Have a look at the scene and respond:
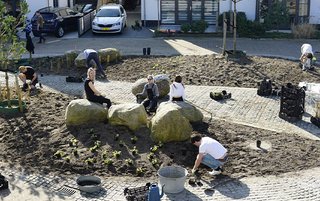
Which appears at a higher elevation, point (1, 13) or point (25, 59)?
point (1, 13)

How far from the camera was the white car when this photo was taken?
3100 cm

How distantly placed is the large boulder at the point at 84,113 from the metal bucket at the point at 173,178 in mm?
3524

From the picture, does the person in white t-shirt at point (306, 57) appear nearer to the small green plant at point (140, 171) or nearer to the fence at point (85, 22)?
the small green plant at point (140, 171)

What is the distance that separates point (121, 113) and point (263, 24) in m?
18.6

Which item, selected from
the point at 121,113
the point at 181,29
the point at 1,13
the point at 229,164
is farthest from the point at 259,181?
the point at 181,29

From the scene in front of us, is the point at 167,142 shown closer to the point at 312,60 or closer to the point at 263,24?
the point at 312,60

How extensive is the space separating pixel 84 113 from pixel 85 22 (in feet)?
61.4

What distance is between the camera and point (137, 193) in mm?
10984

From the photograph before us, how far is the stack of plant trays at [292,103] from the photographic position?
15.9m

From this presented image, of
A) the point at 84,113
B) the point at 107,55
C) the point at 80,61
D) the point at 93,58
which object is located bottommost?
the point at 84,113

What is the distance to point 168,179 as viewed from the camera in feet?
36.9

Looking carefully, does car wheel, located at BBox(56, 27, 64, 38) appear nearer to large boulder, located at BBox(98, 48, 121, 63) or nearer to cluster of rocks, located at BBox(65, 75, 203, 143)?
large boulder, located at BBox(98, 48, 121, 63)

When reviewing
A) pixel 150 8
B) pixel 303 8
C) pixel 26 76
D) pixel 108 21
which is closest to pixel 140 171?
pixel 26 76

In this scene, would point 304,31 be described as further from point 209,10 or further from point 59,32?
point 59,32
